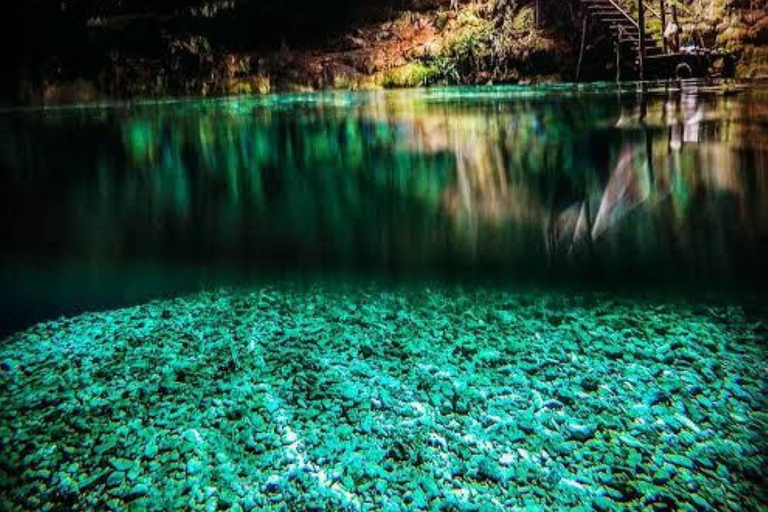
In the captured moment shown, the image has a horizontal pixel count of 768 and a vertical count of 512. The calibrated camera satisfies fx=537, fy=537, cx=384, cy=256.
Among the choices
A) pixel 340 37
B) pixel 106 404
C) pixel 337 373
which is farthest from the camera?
pixel 340 37

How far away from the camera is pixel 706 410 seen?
3193mm

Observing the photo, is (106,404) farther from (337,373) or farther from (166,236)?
(166,236)

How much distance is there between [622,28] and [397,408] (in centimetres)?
1536

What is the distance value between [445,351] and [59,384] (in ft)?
9.20

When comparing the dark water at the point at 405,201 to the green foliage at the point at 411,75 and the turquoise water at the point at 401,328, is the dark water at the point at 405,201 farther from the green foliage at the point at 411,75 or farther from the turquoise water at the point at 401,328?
the green foliage at the point at 411,75

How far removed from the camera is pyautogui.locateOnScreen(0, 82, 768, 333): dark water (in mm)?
5738

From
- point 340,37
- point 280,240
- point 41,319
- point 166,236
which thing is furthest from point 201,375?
point 340,37

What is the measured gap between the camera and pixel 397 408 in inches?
132

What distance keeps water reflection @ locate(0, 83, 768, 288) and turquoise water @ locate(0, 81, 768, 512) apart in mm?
58

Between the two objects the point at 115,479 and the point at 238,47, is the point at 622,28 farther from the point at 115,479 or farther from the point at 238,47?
the point at 115,479

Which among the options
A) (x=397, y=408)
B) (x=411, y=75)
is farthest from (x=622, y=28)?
(x=397, y=408)

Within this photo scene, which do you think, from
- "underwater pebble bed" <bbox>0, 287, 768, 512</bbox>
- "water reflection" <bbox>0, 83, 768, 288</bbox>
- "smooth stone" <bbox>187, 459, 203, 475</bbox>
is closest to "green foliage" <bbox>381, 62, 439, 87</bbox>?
"water reflection" <bbox>0, 83, 768, 288</bbox>

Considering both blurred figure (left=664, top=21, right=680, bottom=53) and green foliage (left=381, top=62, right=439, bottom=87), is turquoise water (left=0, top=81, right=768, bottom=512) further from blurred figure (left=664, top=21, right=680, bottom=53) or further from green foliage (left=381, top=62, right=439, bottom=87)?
green foliage (left=381, top=62, right=439, bottom=87)

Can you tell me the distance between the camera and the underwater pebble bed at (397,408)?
2734 millimetres
